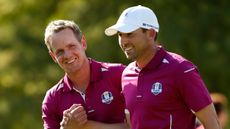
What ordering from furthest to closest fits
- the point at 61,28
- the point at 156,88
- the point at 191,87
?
the point at 61,28 → the point at 156,88 → the point at 191,87

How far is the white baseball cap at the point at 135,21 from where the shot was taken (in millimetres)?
9359

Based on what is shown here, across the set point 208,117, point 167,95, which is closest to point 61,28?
point 167,95

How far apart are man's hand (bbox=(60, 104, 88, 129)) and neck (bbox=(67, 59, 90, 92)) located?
1.16 feet

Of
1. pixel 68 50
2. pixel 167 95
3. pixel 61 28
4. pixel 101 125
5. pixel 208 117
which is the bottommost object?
pixel 208 117

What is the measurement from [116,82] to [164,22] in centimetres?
1147

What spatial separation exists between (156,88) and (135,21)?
0.59 meters

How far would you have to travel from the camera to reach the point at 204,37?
2202 cm

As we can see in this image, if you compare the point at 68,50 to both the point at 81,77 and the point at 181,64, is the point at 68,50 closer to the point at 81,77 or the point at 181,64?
the point at 81,77

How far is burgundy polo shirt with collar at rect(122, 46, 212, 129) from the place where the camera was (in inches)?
360

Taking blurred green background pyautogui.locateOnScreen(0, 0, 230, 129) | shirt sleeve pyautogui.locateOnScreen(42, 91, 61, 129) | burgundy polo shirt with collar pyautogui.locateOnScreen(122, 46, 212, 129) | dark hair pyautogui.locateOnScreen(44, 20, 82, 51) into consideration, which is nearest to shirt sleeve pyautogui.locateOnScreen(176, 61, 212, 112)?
burgundy polo shirt with collar pyautogui.locateOnScreen(122, 46, 212, 129)

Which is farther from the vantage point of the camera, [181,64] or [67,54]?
[67,54]

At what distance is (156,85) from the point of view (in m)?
9.28

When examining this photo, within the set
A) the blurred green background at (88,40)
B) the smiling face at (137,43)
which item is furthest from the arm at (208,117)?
the blurred green background at (88,40)

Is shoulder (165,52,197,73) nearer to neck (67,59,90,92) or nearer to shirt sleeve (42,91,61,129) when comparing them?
neck (67,59,90,92)
